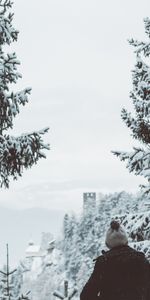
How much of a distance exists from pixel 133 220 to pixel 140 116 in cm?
243

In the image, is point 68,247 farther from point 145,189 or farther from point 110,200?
point 145,189

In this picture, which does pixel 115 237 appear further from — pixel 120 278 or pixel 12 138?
pixel 12 138

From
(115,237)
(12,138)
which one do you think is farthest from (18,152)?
(115,237)

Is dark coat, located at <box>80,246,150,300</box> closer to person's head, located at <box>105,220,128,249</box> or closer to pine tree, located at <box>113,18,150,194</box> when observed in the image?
person's head, located at <box>105,220,128,249</box>

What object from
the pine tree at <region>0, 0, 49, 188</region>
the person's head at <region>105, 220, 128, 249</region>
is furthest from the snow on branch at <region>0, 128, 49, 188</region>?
the person's head at <region>105, 220, 128, 249</region>

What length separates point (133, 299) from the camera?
5695 millimetres

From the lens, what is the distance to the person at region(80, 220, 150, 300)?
5711 mm

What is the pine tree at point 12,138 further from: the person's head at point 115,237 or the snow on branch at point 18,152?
the person's head at point 115,237

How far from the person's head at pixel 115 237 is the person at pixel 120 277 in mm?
67

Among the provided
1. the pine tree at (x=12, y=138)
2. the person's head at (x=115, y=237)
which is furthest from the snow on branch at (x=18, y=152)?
the person's head at (x=115, y=237)

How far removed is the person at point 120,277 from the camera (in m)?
5.71

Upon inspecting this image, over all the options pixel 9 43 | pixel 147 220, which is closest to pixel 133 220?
pixel 147 220

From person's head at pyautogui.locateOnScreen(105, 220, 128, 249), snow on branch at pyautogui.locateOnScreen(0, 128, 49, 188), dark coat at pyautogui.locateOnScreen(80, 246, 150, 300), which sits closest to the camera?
dark coat at pyautogui.locateOnScreen(80, 246, 150, 300)

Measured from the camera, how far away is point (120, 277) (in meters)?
5.73
